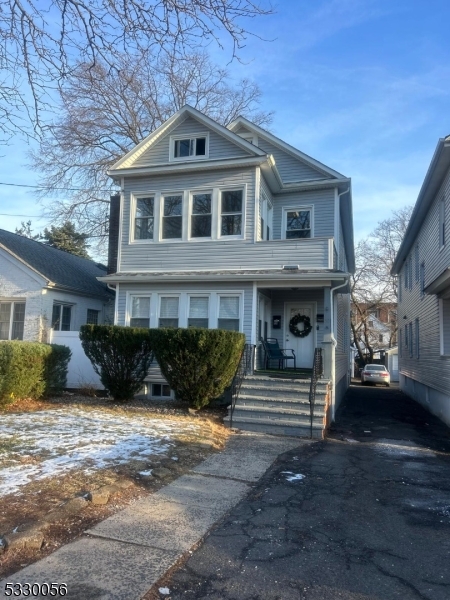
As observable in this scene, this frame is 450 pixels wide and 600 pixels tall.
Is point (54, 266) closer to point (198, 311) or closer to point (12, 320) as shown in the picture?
point (12, 320)

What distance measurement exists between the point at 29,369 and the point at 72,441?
430cm

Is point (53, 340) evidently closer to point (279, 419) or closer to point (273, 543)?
point (279, 419)

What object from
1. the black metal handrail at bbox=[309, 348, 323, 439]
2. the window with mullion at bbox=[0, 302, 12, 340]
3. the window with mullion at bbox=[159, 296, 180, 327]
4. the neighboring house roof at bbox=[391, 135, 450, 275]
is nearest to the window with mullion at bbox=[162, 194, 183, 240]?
the window with mullion at bbox=[159, 296, 180, 327]

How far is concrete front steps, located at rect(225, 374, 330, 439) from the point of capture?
32.5ft

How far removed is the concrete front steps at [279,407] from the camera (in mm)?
9898

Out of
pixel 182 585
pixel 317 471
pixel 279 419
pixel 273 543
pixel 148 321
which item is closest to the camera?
pixel 182 585

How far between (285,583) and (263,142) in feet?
49.6

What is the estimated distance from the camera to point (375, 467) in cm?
761

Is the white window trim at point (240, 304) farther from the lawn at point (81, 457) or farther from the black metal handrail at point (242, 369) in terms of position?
the lawn at point (81, 457)

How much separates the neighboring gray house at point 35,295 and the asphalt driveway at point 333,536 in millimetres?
11164

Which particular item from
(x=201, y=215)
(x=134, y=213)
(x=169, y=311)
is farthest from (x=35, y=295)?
(x=201, y=215)

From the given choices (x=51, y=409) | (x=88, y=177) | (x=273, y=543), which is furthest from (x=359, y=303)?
(x=273, y=543)

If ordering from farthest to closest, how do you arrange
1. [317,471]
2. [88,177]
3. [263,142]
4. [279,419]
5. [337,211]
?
[88,177], [263,142], [337,211], [279,419], [317,471]

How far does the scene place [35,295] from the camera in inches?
647
